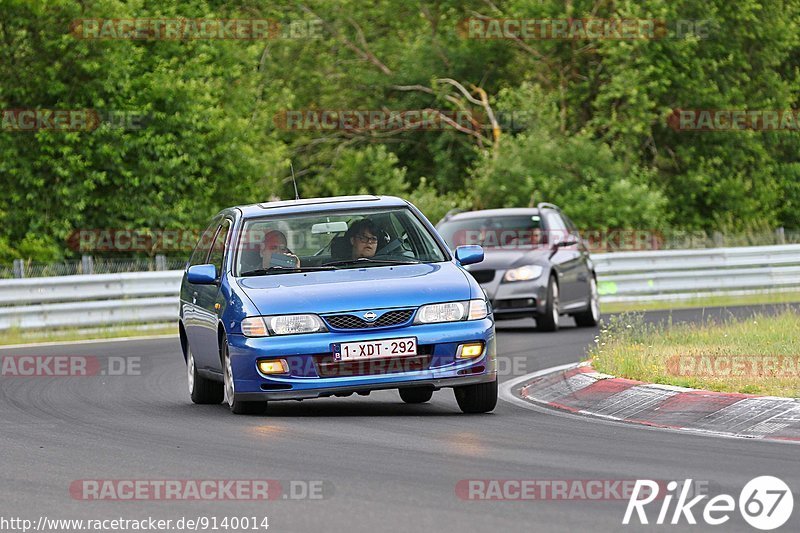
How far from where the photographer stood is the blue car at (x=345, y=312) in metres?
11.9

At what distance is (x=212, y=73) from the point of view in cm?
4138

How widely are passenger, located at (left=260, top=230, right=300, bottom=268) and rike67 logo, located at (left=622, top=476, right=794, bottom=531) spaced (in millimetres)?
5022

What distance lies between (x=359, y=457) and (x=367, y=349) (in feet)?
6.97

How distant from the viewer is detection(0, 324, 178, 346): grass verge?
81.1ft

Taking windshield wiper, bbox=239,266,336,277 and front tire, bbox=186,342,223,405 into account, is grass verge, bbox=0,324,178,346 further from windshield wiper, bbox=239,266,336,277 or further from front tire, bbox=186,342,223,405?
windshield wiper, bbox=239,266,336,277

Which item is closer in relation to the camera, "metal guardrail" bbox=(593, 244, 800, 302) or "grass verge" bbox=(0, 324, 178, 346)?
"grass verge" bbox=(0, 324, 178, 346)

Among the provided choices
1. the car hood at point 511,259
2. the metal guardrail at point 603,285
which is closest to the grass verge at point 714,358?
the car hood at point 511,259

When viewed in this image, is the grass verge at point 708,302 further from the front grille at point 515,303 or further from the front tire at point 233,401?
the front tire at point 233,401

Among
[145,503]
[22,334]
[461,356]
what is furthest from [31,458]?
[22,334]

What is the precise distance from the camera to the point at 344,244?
13078 mm

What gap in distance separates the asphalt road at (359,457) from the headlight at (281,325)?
620 millimetres
